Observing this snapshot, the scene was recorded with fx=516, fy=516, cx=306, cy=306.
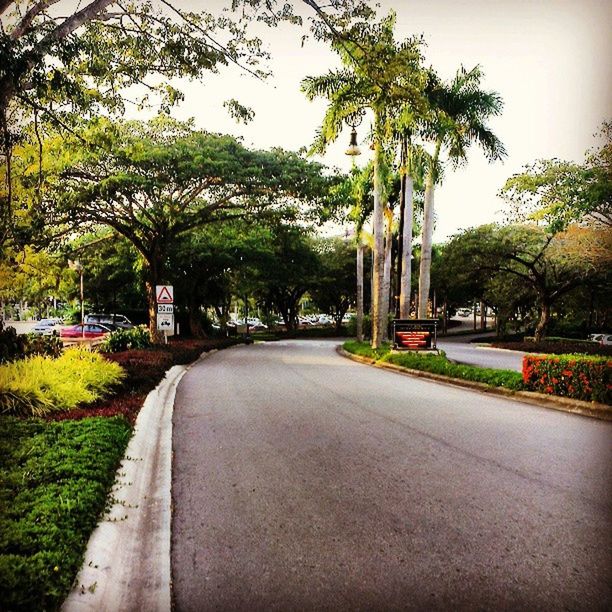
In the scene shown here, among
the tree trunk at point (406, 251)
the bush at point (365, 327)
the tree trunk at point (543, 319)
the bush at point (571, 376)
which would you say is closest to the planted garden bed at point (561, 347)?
the tree trunk at point (543, 319)

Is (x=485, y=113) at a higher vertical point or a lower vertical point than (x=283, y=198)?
higher

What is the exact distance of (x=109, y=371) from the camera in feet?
33.7

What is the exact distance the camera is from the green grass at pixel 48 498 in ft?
9.78

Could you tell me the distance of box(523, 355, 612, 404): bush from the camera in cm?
916

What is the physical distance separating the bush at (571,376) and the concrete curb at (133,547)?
7451 millimetres

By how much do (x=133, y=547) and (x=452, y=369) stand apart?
36.7 ft

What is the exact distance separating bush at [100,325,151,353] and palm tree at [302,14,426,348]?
994cm

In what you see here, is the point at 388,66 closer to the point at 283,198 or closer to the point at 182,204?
the point at 283,198

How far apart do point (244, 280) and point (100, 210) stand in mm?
19687

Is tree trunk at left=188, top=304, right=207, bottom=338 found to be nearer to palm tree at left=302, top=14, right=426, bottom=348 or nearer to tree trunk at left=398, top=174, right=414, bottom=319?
palm tree at left=302, top=14, right=426, bottom=348

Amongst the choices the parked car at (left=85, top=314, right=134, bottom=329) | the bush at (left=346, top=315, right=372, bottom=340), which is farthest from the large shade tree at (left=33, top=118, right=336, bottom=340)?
the bush at (left=346, top=315, right=372, bottom=340)

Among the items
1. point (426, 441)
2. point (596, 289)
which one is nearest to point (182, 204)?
point (426, 441)

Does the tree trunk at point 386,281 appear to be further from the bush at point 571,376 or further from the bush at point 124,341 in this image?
the bush at point 571,376

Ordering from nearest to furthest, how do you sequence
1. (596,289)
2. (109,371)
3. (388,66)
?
(388,66)
(109,371)
(596,289)
